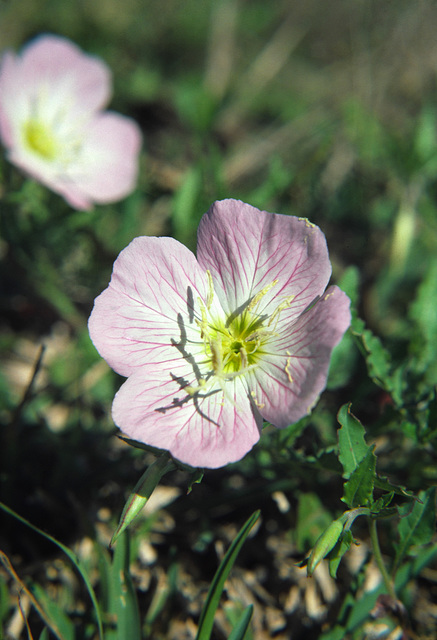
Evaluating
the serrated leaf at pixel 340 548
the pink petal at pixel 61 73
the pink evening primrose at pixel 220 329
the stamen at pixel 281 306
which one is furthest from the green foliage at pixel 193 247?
the pink petal at pixel 61 73

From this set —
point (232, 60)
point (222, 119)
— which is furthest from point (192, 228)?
point (232, 60)

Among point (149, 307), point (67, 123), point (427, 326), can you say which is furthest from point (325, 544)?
point (67, 123)

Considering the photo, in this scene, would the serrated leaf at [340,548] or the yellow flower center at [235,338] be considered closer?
the serrated leaf at [340,548]

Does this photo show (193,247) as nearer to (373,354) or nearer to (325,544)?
(373,354)

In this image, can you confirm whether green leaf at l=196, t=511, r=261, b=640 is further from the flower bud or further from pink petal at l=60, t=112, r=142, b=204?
pink petal at l=60, t=112, r=142, b=204

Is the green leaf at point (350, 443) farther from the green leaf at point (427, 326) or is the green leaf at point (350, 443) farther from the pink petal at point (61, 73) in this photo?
the pink petal at point (61, 73)

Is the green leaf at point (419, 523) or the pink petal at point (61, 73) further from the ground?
the green leaf at point (419, 523)

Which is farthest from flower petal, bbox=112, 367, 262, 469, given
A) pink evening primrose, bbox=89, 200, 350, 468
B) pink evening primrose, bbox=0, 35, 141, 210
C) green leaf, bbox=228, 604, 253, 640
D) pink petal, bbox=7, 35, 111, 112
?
pink petal, bbox=7, 35, 111, 112
